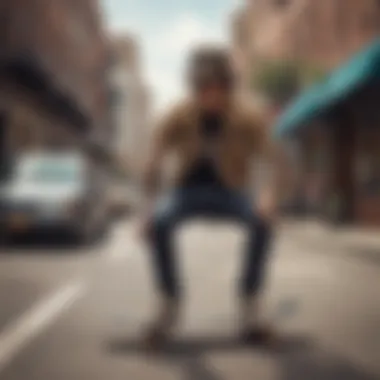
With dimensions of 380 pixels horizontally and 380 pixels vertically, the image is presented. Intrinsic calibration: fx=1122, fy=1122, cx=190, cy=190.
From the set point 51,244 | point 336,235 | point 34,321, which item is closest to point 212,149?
point 336,235

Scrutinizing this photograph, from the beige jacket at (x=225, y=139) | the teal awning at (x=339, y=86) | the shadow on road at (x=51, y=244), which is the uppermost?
the teal awning at (x=339, y=86)

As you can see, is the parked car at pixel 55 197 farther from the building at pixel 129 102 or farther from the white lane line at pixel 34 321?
the white lane line at pixel 34 321

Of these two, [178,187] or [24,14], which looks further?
[24,14]

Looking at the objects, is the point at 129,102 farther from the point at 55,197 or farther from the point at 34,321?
the point at 55,197

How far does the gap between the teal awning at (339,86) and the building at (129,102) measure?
377 millimetres

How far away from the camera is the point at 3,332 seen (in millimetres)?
3342

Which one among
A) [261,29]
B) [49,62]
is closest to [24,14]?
[49,62]

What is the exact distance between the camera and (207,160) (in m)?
2.75

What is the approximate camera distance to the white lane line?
3.12m

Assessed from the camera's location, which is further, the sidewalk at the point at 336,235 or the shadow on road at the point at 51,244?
the shadow on road at the point at 51,244

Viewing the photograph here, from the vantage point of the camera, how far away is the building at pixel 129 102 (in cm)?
280

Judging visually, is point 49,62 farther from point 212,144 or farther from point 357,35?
point 357,35

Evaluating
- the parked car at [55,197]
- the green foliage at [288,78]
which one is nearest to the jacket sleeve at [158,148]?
the parked car at [55,197]

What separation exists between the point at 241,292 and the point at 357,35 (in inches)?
29.8
